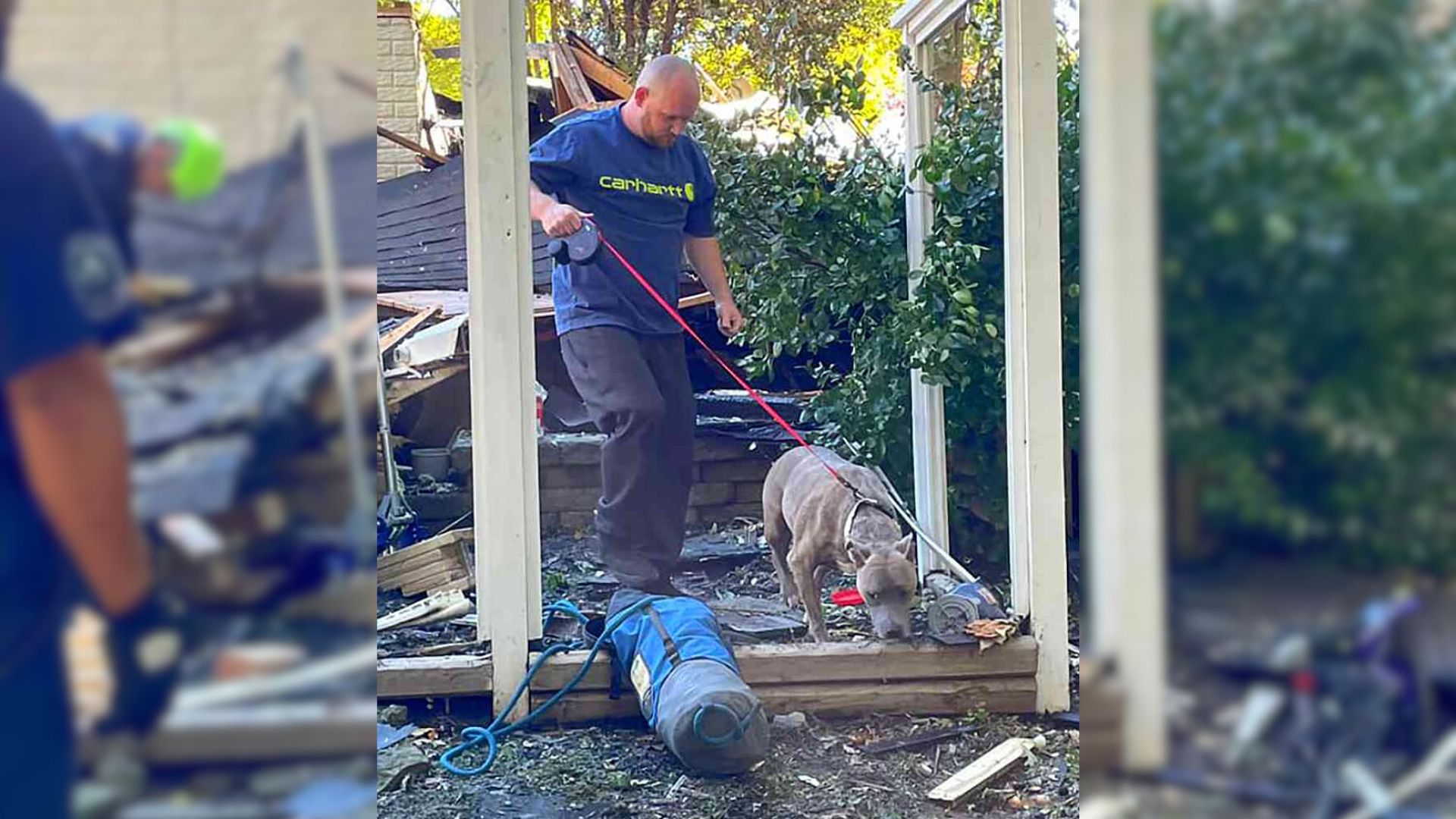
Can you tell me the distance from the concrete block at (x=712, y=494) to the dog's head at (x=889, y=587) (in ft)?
6.24

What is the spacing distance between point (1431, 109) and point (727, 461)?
5.08 m

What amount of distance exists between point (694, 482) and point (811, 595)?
154 centimetres

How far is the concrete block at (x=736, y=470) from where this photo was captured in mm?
5539

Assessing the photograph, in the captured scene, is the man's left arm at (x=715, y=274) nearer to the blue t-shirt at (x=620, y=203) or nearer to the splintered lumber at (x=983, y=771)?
the blue t-shirt at (x=620, y=203)

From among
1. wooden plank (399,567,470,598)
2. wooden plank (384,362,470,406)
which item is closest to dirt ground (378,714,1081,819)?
wooden plank (399,567,470,598)

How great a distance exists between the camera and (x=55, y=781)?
497mm

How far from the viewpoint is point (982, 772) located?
3.21 m

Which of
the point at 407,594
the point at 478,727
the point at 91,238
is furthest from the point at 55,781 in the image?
the point at 407,594

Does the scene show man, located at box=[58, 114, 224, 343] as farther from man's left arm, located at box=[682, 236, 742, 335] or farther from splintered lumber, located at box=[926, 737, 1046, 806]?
man's left arm, located at box=[682, 236, 742, 335]

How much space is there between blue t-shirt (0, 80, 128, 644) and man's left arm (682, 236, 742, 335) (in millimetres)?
4005

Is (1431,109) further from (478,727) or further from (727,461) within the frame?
(727,461)

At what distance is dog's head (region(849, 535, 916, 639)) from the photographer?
11.9ft

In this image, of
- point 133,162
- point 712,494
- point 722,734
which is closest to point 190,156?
point 133,162

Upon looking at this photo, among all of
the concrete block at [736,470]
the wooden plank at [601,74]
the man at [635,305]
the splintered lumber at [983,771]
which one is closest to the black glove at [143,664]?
the splintered lumber at [983,771]
